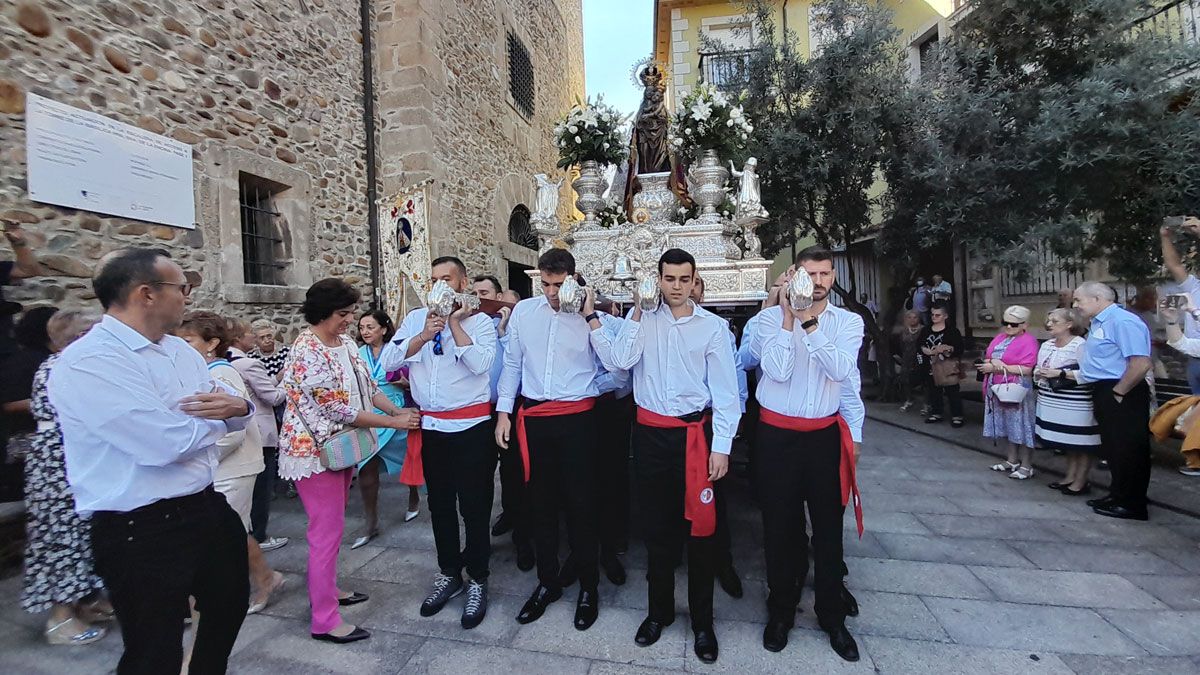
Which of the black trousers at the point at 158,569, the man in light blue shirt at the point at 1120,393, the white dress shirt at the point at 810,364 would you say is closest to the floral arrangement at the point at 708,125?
the man in light blue shirt at the point at 1120,393

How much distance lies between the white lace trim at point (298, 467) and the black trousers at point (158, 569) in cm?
75

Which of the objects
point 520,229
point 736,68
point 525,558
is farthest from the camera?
point 520,229

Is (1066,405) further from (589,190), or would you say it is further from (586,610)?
(589,190)

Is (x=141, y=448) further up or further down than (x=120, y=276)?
further down

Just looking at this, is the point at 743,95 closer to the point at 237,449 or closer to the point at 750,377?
the point at 750,377

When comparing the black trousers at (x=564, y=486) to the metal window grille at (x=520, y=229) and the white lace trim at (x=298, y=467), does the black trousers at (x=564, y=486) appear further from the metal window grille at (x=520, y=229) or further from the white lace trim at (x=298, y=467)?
the metal window grille at (x=520, y=229)

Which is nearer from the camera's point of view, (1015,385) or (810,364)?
(810,364)

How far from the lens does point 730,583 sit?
3242mm

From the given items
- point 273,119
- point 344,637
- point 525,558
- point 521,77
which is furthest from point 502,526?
point 521,77

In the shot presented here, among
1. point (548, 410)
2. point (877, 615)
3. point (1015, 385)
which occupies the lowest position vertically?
point (877, 615)

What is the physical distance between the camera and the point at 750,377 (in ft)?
13.9

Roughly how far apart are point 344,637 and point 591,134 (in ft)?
16.3

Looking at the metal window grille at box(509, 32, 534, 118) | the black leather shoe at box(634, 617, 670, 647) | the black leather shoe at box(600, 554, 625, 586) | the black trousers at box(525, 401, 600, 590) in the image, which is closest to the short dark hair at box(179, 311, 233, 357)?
the black trousers at box(525, 401, 600, 590)

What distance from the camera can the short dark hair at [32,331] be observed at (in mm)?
3545
